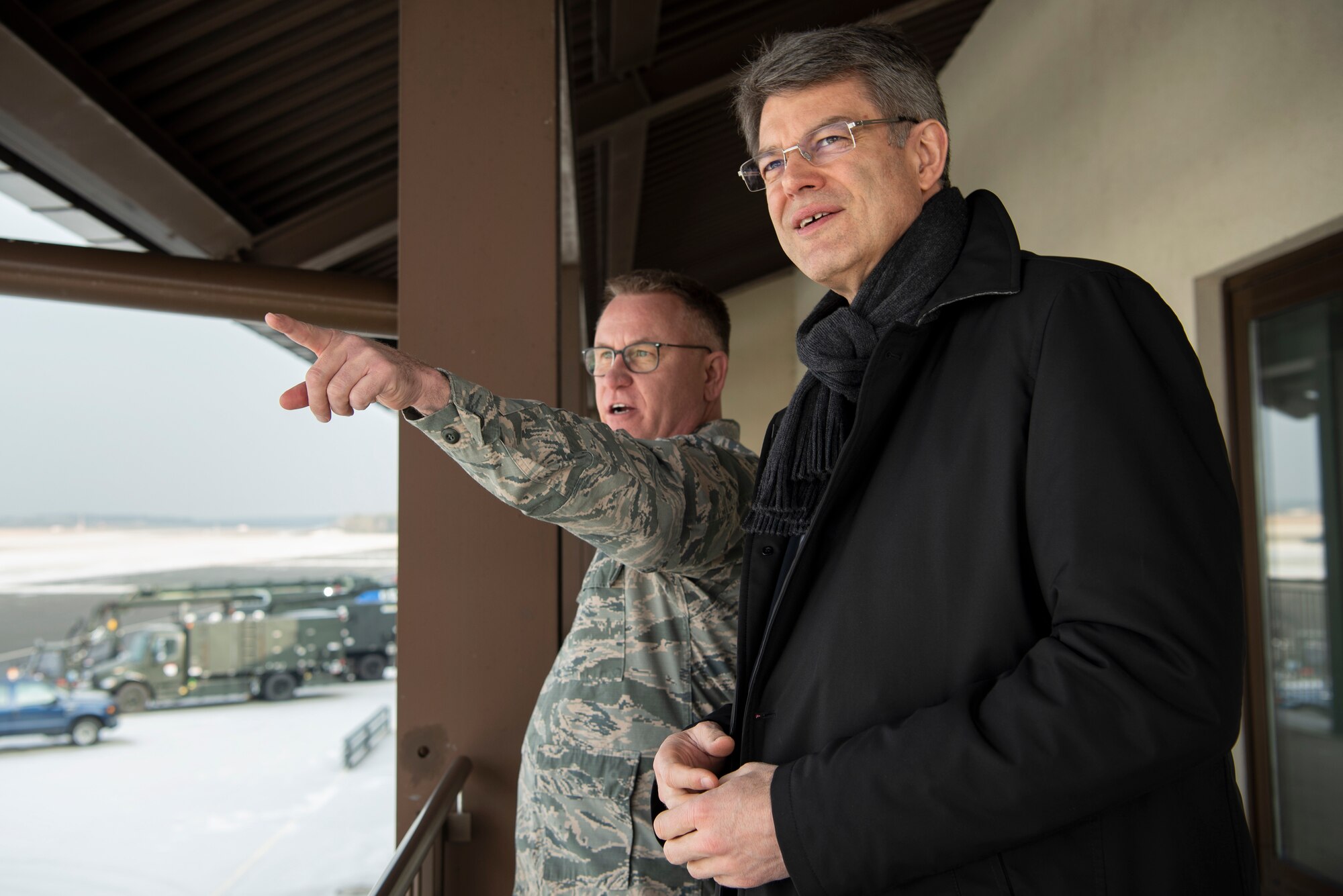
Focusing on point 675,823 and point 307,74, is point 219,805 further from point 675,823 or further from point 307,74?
point 675,823

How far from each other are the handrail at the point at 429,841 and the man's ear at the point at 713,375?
32.2 inches

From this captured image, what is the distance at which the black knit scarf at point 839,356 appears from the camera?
885 millimetres

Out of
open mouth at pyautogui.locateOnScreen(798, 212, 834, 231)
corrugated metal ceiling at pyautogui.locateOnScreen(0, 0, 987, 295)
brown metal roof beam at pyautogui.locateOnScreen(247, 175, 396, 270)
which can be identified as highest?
corrugated metal ceiling at pyautogui.locateOnScreen(0, 0, 987, 295)

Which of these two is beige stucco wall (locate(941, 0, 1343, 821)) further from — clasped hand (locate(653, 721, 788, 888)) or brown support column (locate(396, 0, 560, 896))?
clasped hand (locate(653, 721, 788, 888))

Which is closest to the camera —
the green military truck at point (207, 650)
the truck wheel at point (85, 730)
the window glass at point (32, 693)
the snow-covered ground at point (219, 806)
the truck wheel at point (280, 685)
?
the green military truck at point (207, 650)

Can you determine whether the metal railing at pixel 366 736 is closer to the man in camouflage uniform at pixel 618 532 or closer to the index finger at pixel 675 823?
the man in camouflage uniform at pixel 618 532

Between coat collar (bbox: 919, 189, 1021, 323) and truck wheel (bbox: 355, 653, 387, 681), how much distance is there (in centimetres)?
3018

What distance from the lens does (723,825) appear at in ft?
2.63

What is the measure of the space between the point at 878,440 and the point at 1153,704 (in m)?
0.32

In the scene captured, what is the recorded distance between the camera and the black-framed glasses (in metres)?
1.64

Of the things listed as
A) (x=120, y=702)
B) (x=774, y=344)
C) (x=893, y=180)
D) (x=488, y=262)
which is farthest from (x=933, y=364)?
(x=120, y=702)

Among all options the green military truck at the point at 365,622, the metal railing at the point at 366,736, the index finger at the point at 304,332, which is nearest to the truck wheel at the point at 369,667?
the green military truck at the point at 365,622

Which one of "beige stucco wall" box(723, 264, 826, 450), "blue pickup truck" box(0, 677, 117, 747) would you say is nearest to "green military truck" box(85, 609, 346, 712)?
"blue pickup truck" box(0, 677, 117, 747)

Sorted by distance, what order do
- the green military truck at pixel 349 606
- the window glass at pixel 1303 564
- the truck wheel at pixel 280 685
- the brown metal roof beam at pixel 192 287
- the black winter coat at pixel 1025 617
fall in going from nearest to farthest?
the black winter coat at pixel 1025 617
the brown metal roof beam at pixel 192 287
the window glass at pixel 1303 564
the green military truck at pixel 349 606
the truck wheel at pixel 280 685
